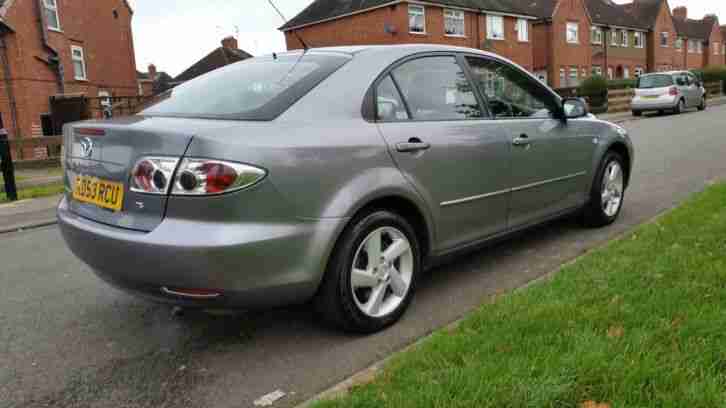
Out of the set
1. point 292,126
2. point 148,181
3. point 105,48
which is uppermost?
point 105,48

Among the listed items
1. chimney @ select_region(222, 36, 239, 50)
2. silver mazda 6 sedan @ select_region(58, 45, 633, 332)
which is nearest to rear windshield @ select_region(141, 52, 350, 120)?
silver mazda 6 sedan @ select_region(58, 45, 633, 332)

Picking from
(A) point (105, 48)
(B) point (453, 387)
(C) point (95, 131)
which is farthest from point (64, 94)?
(B) point (453, 387)

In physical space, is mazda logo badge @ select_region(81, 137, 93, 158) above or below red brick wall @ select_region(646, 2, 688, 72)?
below

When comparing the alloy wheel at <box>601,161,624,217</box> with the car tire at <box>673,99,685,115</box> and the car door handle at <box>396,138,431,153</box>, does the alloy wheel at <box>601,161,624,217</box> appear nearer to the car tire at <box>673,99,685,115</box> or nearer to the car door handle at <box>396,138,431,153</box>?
the car door handle at <box>396,138,431,153</box>

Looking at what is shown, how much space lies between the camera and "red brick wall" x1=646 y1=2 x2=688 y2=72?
55688 millimetres

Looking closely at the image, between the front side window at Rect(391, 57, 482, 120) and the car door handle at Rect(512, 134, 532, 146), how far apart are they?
1.17 feet

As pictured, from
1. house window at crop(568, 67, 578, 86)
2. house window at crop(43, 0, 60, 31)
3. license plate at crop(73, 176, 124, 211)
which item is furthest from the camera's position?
house window at crop(568, 67, 578, 86)

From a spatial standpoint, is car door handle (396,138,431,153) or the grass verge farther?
the grass verge

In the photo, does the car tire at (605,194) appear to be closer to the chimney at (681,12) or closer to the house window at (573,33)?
the house window at (573,33)

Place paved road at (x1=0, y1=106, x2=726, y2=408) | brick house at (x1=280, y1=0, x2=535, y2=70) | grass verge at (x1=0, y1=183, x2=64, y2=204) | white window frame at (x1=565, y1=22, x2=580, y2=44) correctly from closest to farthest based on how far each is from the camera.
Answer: paved road at (x1=0, y1=106, x2=726, y2=408)
grass verge at (x1=0, y1=183, x2=64, y2=204)
brick house at (x1=280, y1=0, x2=535, y2=70)
white window frame at (x1=565, y1=22, x2=580, y2=44)

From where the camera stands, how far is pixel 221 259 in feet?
9.36

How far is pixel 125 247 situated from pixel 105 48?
27.2 meters

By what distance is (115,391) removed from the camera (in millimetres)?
2965

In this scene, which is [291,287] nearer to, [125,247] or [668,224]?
[125,247]
